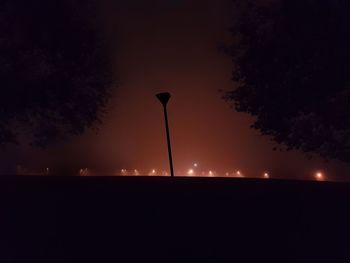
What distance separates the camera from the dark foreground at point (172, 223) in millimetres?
5969

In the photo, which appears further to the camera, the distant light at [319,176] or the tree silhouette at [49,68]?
the distant light at [319,176]

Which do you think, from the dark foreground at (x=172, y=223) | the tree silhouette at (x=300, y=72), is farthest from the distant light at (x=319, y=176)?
the dark foreground at (x=172, y=223)

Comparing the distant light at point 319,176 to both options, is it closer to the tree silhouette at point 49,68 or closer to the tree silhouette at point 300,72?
the tree silhouette at point 300,72

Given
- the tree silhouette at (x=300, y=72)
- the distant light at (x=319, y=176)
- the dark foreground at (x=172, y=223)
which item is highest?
the tree silhouette at (x=300, y=72)

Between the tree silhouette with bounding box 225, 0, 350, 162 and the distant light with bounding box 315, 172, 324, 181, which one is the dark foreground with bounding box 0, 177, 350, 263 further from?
the distant light with bounding box 315, 172, 324, 181

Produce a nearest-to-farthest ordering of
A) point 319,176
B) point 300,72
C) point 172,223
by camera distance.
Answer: point 172,223 < point 300,72 < point 319,176

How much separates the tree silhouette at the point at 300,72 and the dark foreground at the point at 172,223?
4422mm

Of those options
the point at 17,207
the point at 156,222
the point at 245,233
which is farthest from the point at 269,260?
the point at 17,207

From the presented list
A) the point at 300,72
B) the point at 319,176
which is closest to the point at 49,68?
the point at 300,72

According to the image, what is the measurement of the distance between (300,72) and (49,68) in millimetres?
8845

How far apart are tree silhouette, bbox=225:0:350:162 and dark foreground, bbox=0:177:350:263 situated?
442 cm

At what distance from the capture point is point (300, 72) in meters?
12.8

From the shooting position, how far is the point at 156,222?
6.86 meters

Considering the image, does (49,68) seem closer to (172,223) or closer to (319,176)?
(172,223)
